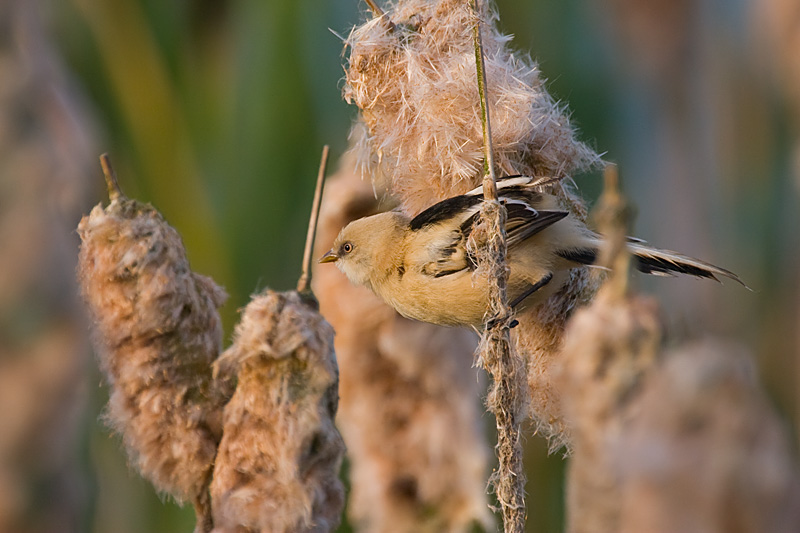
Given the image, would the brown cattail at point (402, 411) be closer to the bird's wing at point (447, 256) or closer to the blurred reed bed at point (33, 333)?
the bird's wing at point (447, 256)

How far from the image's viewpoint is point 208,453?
56.3 inches

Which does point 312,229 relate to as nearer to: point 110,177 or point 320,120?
point 110,177

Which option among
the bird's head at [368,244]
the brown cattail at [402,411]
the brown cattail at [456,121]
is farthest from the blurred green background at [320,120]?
the brown cattail at [456,121]

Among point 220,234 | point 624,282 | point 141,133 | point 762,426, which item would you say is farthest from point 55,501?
point 141,133

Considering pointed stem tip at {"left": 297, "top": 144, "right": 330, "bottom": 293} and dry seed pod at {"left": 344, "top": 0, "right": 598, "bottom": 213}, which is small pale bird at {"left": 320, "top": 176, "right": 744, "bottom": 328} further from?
pointed stem tip at {"left": 297, "top": 144, "right": 330, "bottom": 293}

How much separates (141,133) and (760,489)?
112 inches

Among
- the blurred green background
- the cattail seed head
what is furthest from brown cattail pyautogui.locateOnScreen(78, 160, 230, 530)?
the blurred green background

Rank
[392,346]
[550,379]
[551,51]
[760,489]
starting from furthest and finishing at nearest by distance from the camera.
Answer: [551,51]
[392,346]
[550,379]
[760,489]

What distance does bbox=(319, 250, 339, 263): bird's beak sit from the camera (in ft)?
6.64

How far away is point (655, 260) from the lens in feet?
5.27

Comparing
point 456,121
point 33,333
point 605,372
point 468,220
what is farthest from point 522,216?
point 33,333

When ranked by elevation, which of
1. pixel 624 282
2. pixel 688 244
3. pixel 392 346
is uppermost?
pixel 688 244

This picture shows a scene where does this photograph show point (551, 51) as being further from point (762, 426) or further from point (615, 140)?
point (762, 426)

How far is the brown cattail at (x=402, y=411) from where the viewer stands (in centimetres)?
199
